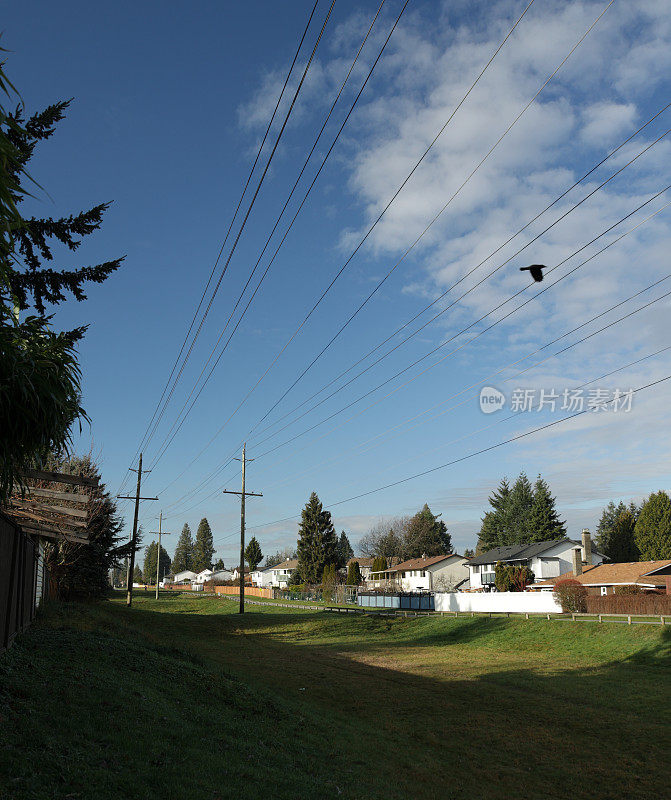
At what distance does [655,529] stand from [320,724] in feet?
267

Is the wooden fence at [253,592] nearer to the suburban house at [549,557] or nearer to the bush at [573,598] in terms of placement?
the suburban house at [549,557]

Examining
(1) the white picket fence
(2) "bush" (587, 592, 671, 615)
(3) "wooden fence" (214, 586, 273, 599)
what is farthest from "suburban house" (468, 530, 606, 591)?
(3) "wooden fence" (214, 586, 273, 599)

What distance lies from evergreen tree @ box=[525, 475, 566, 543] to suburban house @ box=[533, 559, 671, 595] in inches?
1357

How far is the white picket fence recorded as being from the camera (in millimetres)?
43431

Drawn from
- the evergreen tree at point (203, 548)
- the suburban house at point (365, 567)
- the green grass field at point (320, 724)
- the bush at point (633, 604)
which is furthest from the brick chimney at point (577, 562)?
the evergreen tree at point (203, 548)

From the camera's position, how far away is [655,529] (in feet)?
266

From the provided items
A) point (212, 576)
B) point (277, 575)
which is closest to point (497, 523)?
point (277, 575)

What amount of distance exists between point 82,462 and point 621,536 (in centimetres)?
7951

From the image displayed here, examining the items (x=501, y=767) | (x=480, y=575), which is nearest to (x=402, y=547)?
(x=480, y=575)

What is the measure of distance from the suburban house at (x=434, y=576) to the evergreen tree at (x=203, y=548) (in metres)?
107

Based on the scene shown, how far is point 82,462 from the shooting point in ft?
117

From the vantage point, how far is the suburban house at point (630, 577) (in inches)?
2090

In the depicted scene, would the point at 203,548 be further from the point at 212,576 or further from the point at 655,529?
the point at 655,529

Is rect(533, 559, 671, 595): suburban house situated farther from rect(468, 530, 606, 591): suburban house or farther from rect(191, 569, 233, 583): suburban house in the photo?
rect(191, 569, 233, 583): suburban house
